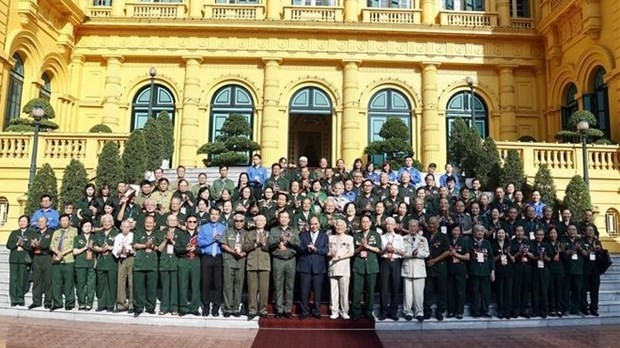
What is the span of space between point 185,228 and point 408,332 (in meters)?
4.13

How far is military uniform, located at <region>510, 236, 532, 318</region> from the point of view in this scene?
870 centimetres

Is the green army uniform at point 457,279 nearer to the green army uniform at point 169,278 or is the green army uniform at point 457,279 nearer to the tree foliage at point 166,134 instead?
the green army uniform at point 169,278

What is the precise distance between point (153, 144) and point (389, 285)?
33.9 ft

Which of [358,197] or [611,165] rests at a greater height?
[611,165]

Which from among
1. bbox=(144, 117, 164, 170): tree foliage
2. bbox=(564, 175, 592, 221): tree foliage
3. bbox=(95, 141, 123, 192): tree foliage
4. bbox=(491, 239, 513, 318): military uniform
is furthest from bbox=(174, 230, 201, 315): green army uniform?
bbox=(564, 175, 592, 221): tree foliage

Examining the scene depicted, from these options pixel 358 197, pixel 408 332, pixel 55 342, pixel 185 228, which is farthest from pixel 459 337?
pixel 55 342

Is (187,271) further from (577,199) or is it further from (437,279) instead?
(577,199)

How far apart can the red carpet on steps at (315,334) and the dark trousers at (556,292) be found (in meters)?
3.39

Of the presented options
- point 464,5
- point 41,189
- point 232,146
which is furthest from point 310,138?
point 41,189

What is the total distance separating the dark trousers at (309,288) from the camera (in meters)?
8.32

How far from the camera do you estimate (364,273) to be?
834cm

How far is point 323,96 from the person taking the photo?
2092cm

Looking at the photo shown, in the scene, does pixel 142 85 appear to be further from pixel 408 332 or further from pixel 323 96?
pixel 408 332

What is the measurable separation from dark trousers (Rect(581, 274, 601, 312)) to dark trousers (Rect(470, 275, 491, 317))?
1.96 meters
